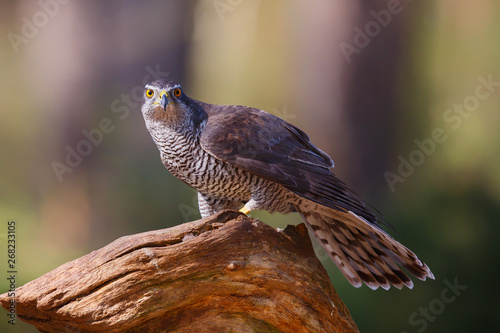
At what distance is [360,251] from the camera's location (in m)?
3.20

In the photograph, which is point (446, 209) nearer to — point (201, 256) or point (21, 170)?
point (201, 256)

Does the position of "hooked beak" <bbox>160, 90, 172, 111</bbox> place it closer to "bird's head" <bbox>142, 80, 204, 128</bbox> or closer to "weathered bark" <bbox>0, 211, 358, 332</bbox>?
"bird's head" <bbox>142, 80, 204, 128</bbox>

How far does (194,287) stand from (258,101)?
308 centimetres

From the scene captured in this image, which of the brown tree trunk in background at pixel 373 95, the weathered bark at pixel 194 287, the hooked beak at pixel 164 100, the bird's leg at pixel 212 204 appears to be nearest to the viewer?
the weathered bark at pixel 194 287

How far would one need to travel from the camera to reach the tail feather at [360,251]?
3.03 meters

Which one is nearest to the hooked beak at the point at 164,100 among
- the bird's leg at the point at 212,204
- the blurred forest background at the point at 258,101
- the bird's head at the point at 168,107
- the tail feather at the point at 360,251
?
the bird's head at the point at 168,107

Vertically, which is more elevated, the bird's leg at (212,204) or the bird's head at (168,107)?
the bird's head at (168,107)

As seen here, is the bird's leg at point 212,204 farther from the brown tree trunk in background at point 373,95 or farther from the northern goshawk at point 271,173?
the brown tree trunk in background at point 373,95

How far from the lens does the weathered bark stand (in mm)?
2445

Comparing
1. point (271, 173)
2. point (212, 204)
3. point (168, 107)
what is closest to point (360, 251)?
point (271, 173)

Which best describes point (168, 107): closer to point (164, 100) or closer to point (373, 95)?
point (164, 100)

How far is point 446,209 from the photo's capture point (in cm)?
456

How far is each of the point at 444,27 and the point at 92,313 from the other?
4288 mm

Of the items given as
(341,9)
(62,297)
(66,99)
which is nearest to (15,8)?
(66,99)
